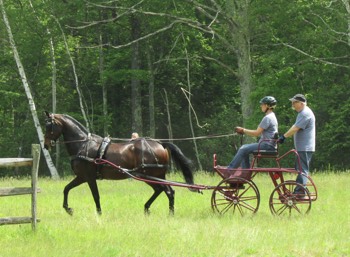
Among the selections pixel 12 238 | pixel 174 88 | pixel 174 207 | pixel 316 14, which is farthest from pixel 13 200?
pixel 174 88

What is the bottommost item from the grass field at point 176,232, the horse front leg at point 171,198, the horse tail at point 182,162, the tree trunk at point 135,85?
the grass field at point 176,232

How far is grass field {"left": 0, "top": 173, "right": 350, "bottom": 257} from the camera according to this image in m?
9.14

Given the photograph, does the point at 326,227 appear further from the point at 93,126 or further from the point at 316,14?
the point at 93,126

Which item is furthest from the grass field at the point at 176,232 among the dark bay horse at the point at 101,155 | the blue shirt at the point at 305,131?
the blue shirt at the point at 305,131

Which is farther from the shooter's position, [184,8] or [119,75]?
[119,75]

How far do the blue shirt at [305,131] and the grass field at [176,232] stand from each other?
1273 millimetres

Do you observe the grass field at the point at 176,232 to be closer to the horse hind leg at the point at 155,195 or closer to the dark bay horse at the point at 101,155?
the horse hind leg at the point at 155,195

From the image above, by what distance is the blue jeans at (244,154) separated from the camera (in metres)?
12.2

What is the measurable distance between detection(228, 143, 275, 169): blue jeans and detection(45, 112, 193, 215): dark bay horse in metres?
1.48

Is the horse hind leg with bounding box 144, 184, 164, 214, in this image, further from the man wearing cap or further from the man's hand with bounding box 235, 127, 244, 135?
the man wearing cap

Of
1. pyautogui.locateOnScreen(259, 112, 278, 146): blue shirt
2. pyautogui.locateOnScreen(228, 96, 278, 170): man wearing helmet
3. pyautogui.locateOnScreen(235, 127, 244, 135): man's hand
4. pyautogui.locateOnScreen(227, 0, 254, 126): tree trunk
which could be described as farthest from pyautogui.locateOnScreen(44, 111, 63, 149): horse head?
pyautogui.locateOnScreen(227, 0, 254, 126): tree trunk

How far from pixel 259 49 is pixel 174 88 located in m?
7.83

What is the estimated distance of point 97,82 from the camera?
127 ft

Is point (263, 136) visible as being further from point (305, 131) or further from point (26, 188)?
point (26, 188)
